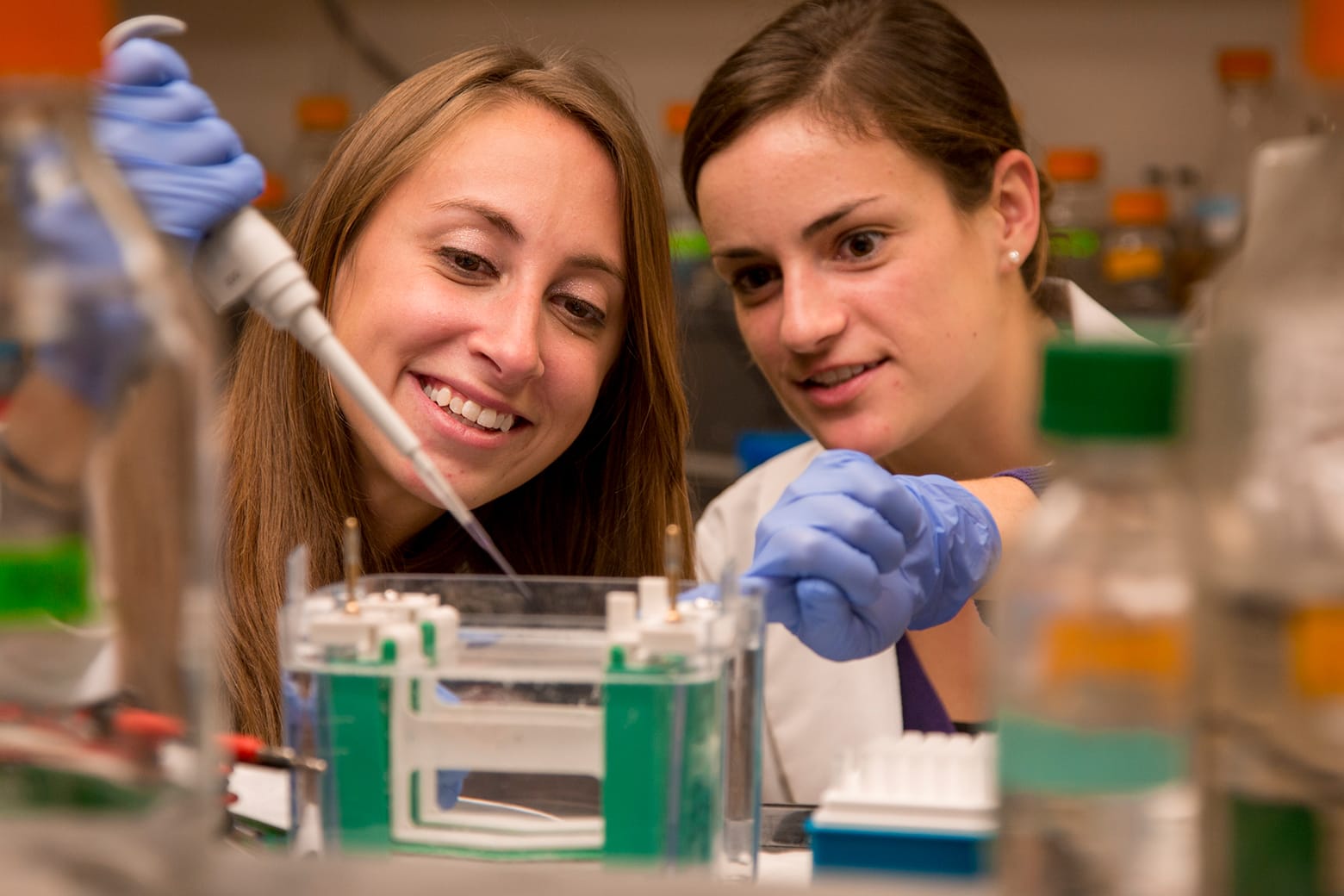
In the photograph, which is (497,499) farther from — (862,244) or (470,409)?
(862,244)

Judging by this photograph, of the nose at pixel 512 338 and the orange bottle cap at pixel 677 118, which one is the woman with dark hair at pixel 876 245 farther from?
the orange bottle cap at pixel 677 118

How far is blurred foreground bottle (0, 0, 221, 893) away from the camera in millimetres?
391

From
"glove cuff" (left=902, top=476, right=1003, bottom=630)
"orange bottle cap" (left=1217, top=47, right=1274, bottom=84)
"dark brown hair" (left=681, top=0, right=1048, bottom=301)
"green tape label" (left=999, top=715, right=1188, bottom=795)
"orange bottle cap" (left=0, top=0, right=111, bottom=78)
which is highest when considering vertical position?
"orange bottle cap" (left=1217, top=47, right=1274, bottom=84)

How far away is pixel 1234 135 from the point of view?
101 inches

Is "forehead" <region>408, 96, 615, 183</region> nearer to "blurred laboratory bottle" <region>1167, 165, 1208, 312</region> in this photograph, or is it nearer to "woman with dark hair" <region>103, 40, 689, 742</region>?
"woman with dark hair" <region>103, 40, 689, 742</region>

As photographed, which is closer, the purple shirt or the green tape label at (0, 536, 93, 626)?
the green tape label at (0, 536, 93, 626)

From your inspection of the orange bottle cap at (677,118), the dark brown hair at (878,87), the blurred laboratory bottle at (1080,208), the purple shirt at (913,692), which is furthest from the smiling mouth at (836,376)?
the orange bottle cap at (677,118)

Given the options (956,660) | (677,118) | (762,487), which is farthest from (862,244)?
(677,118)

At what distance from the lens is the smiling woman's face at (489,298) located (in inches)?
52.4

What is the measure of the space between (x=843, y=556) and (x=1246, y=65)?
6.08 ft

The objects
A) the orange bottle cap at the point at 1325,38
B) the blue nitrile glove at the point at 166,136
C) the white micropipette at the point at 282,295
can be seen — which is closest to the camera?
the orange bottle cap at the point at 1325,38

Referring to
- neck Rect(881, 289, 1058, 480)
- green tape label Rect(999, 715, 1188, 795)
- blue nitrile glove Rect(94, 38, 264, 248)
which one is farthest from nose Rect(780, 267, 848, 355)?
green tape label Rect(999, 715, 1188, 795)

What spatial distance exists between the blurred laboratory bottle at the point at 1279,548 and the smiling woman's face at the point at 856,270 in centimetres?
111

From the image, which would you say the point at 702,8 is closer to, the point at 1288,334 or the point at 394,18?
the point at 394,18
